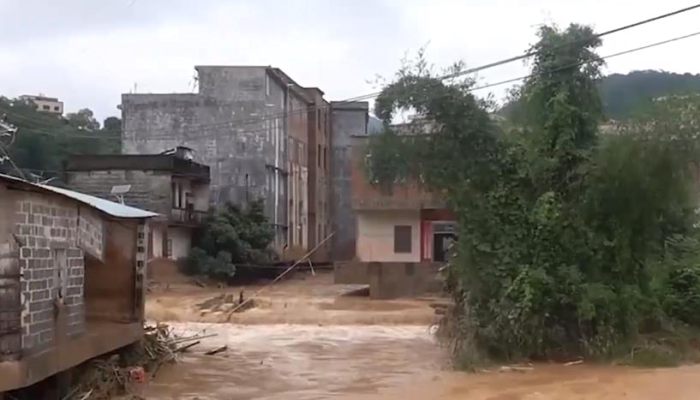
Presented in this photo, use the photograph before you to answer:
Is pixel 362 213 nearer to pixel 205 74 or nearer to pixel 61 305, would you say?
pixel 205 74

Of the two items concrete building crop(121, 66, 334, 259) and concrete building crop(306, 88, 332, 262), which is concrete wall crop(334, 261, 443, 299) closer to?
concrete building crop(121, 66, 334, 259)

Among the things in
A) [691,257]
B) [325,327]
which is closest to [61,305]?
[691,257]

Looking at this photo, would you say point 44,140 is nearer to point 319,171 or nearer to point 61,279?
point 319,171

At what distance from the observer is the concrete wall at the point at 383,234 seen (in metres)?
38.1

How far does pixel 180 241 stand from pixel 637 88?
24063mm

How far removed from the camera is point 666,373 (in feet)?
54.7

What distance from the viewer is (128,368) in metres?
17.1

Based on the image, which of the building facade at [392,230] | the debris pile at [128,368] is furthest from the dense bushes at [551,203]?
the building facade at [392,230]

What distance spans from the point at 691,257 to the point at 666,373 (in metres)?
4.62

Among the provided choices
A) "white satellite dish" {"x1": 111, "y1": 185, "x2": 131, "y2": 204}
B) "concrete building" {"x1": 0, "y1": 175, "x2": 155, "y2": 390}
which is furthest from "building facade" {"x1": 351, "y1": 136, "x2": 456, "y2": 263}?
"concrete building" {"x1": 0, "y1": 175, "x2": 155, "y2": 390}

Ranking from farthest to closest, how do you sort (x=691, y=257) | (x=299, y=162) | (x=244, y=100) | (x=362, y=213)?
(x=299, y=162) < (x=244, y=100) < (x=362, y=213) < (x=691, y=257)

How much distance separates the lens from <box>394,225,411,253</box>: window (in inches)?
1505

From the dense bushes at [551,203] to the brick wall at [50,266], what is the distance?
22.1ft

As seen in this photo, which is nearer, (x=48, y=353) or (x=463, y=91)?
(x=48, y=353)
